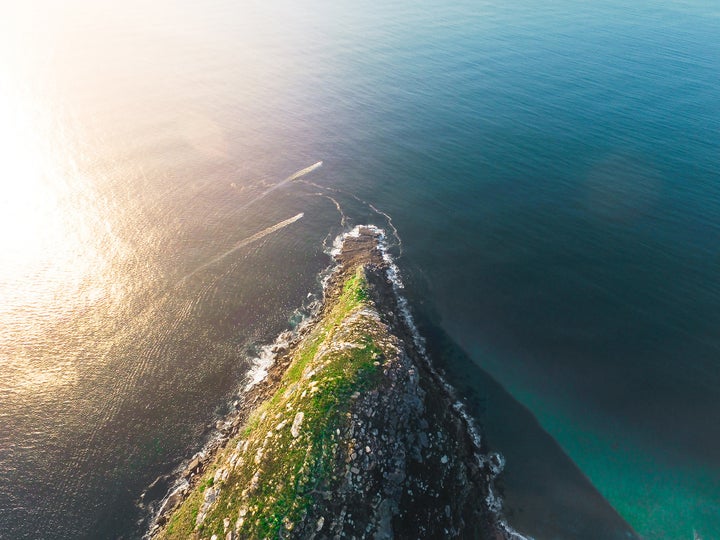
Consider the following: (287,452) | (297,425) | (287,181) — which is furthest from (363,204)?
(287,452)

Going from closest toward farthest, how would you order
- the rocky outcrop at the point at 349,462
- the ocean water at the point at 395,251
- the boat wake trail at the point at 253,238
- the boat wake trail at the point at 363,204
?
1. the rocky outcrop at the point at 349,462
2. the ocean water at the point at 395,251
3. the boat wake trail at the point at 253,238
4. the boat wake trail at the point at 363,204

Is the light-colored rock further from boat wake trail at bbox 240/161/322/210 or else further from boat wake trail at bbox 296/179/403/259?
boat wake trail at bbox 240/161/322/210

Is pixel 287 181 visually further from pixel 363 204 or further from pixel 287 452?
pixel 287 452

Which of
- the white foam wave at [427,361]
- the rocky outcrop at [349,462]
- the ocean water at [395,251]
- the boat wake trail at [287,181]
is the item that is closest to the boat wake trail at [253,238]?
the ocean water at [395,251]

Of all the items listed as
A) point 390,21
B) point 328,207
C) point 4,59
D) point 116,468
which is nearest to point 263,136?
point 328,207

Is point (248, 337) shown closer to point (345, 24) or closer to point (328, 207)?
point (328, 207)

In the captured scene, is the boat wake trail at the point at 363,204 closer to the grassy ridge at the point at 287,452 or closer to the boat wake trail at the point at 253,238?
the boat wake trail at the point at 253,238
